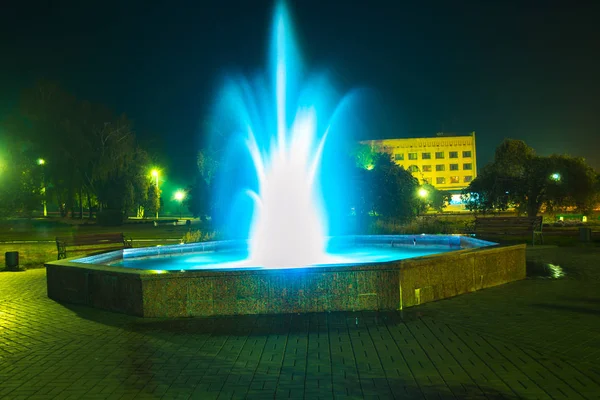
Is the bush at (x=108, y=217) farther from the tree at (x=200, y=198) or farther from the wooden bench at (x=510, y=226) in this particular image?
the wooden bench at (x=510, y=226)

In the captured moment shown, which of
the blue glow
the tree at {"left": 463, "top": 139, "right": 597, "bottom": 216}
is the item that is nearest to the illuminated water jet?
the blue glow

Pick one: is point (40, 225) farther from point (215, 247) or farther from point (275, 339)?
point (275, 339)

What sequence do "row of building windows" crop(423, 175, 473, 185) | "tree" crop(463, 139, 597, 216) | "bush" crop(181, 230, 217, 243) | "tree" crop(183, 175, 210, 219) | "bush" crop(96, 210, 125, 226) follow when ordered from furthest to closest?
"row of building windows" crop(423, 175, 473, 185)
"bush" crop(96, 210, 125, 226)
"tree" crop(463, 139, 597, 216)
"tree" crop(183, 175, 210, 219)
"bush" crop(181, 230, 217, 243)

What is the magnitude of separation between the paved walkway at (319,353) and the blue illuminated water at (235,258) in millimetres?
4085

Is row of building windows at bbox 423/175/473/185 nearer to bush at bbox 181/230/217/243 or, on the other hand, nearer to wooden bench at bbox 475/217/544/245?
wooden bench at bbox 475/217/544/245

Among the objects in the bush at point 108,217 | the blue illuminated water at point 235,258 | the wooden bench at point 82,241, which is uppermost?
the bush at point 108,217

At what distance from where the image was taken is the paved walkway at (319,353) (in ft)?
14.9

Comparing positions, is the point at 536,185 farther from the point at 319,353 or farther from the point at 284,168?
the point at 319,353

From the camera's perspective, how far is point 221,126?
32.4 meters

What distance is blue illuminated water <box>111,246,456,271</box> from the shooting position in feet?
40.3

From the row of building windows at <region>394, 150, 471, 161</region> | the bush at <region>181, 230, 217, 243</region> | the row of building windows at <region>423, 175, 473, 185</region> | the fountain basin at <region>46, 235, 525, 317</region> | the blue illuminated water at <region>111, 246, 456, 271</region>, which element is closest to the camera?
the fountain basin at <region>46, 235, 525, 317</region>

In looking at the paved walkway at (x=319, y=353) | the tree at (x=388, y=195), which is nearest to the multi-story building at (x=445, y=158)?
the tree at (x=388, y=195)

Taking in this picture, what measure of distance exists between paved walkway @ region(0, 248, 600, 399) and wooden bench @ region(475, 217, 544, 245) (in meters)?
9.67

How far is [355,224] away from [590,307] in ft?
58.7
